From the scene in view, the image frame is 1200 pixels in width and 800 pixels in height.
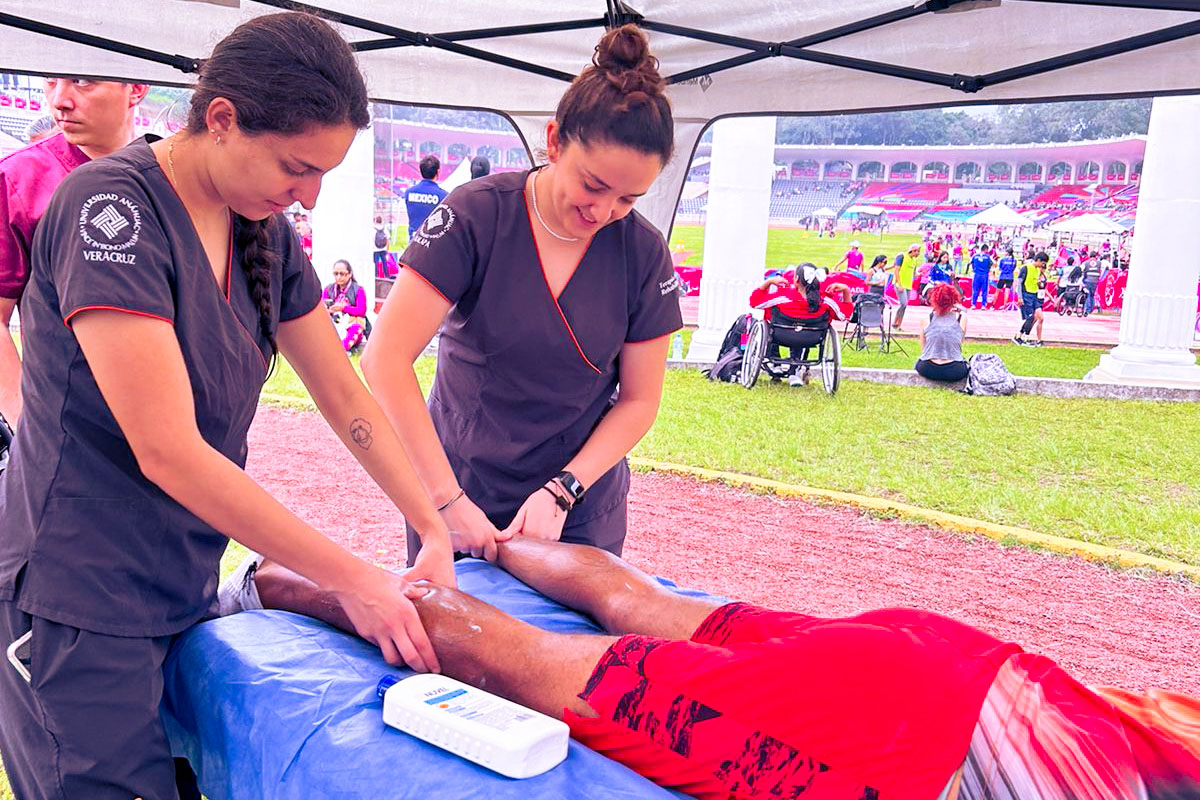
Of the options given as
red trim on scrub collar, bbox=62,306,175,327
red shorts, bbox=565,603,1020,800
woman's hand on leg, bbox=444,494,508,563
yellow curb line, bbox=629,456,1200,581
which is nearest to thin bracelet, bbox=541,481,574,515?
woman's hand on leg, bbox=444,494,508,563

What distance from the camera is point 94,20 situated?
8.43ft

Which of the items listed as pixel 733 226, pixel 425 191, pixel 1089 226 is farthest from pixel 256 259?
pixel 1089 226

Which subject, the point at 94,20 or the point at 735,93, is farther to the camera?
the point at 735,93

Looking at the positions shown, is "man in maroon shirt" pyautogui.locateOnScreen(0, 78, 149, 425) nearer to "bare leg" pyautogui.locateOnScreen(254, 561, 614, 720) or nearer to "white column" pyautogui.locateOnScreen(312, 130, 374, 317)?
"bare leg" pyautogui.locateOnScreen(254, 561, 614, 720)

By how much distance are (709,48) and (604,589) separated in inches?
72.1

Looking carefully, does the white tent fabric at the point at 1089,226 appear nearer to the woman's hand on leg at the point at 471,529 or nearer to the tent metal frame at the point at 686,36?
the tent metal frame at the point at 686,36

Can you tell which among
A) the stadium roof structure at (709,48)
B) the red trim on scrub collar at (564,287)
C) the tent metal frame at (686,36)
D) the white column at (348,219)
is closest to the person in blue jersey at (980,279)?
the white column at (348,219)

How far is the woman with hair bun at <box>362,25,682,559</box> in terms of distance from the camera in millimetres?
1713

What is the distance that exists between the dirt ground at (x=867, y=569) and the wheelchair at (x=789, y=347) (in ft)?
10.6

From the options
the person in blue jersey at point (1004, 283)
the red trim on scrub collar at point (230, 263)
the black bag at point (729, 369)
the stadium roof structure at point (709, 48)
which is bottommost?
the black bag at point (729, 369)

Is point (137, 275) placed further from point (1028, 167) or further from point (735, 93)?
point (1028, 167)

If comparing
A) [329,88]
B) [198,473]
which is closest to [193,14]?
[329,88]

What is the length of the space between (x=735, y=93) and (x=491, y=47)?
2.58 feet

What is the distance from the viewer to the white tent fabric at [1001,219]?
21500mm
